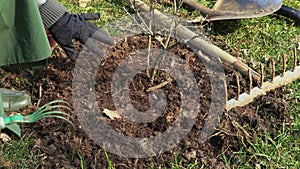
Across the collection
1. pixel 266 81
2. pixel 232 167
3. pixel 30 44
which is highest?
pixel 30 44

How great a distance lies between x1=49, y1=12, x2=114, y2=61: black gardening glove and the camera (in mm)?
2701

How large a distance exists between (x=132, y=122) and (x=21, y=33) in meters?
0.75

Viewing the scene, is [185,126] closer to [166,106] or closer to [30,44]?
[166,106]

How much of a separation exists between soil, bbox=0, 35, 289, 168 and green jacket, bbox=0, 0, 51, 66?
1.00 feet

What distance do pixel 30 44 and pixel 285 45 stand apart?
5.92 ft

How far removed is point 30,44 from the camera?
2.52m

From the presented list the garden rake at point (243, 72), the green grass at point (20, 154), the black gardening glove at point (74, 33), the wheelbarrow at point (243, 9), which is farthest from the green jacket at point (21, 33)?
the wheelbarrow at point (243, 9)

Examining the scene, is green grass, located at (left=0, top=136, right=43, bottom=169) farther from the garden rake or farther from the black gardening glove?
the garden rake

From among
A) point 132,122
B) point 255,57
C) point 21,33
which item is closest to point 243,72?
point 255,57

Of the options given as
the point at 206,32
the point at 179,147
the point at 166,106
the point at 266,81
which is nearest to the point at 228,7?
the point at 206,32

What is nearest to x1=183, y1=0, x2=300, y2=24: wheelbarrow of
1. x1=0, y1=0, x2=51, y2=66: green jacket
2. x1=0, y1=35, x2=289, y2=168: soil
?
x1=0, y1=35, x2=289, y2=168: soil

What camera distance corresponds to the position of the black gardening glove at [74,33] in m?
2.70

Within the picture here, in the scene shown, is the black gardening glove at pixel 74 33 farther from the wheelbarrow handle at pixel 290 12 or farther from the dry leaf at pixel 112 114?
the wheelbarrow handle at pixel 290 12

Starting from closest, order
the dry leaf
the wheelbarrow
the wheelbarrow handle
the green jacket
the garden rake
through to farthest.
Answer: the green jacket, the dry leaf, the garden rake, the wheelbarrow, the wheelbarrow handle
